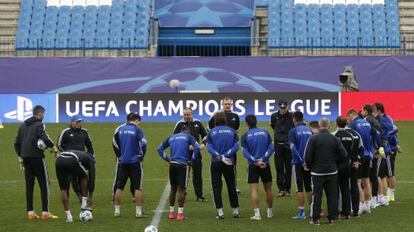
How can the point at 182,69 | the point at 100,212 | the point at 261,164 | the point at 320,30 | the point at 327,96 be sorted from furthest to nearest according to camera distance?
the point at 320,30
the point at 182,69
the point at 327,96
the point at 100,212
the point at 261,164

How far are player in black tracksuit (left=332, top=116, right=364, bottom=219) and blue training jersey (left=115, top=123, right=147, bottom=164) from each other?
357 centimetres

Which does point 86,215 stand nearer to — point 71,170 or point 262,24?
point 71,170

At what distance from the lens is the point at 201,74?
43.6m

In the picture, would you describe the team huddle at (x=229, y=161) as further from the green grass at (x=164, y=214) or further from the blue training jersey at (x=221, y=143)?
the green grass at (x=164, y=214)

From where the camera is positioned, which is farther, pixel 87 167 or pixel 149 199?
pixel 149 199

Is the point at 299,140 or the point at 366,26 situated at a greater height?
the point at 366,26

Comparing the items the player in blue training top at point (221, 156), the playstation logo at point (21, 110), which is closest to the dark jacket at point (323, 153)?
Result: the player in blue training top at point (221, 156)

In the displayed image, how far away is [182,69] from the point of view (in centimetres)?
4359

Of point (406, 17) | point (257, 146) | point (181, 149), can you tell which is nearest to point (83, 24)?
point (406, 17)

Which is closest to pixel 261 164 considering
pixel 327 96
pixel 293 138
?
pixel 293 138

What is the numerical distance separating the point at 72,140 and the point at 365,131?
557 centimetres

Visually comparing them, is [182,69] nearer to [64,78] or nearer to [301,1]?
[64,78]

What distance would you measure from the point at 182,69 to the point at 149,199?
71.9ft

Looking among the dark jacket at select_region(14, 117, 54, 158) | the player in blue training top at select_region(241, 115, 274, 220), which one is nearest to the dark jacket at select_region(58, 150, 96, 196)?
the dark jacket at select_region(14, 117, 54, 158)
